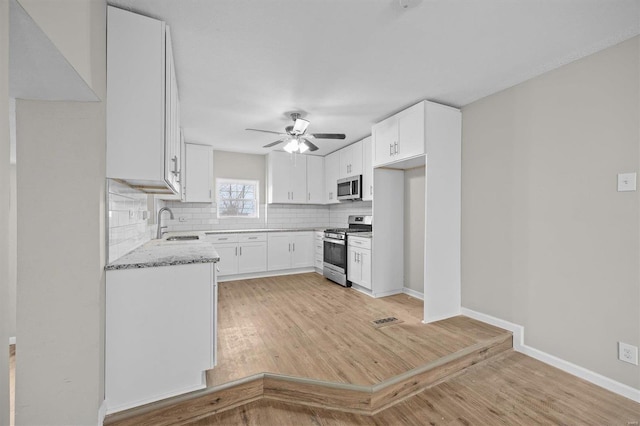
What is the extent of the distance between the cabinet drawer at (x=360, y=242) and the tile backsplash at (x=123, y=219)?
269cm

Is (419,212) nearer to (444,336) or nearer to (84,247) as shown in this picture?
(444,336)

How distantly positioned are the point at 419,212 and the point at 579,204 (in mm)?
1759

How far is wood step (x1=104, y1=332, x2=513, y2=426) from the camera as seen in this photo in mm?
1671

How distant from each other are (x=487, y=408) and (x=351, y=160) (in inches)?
146

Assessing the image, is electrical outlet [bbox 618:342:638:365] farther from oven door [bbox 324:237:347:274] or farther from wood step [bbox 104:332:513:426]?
oven door [bbox 324:237:347:274]

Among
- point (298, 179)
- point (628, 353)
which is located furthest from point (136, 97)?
point (298, 179)

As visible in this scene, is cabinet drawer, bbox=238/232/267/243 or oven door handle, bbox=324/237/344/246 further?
cabinet drawer, bbox=238/232/267/243

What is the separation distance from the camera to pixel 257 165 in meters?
5.64

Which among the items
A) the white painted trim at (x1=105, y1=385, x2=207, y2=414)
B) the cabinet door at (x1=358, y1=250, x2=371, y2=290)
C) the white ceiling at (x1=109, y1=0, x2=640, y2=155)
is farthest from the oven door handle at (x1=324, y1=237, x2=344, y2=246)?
the white painted trim at (x1=105, y1=385, x2=207, y2=414)

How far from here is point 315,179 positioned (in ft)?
18.5

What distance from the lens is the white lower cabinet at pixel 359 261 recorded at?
152 inches

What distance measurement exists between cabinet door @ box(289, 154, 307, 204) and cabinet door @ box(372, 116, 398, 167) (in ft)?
6.94

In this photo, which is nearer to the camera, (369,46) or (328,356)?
(369,46)

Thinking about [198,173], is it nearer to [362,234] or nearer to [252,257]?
[252,257]
